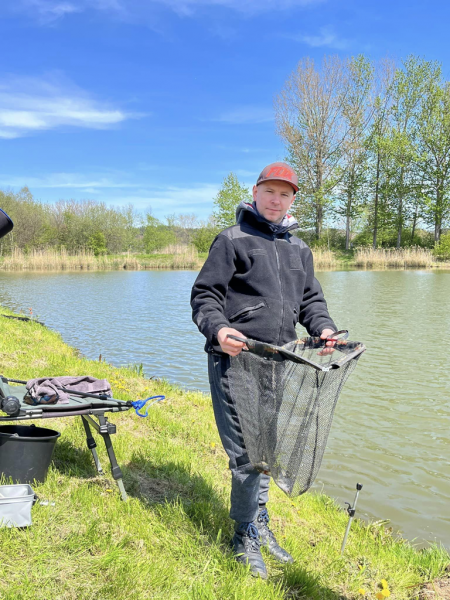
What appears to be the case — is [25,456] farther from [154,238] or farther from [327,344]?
[154,238]

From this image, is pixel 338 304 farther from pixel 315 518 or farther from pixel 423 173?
pixel 423 173

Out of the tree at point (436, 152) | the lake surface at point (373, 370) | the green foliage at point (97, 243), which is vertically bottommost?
the lake surface at point (373, 370)

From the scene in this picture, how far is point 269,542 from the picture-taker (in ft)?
9.61

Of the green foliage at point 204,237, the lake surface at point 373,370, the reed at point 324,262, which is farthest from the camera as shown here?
the green foliage at point 204,237

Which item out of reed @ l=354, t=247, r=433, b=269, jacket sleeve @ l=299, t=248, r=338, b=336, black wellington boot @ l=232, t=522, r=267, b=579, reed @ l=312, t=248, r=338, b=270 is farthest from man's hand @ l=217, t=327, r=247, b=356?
reed @ l=354, t=247, r=433, b=269

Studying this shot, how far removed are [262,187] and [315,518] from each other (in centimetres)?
253

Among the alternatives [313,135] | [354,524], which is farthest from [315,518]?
[313,135]

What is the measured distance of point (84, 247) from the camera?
204ft

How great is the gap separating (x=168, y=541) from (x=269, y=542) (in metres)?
0.60

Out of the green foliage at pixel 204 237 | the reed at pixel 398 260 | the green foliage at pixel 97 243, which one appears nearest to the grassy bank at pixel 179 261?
the reed at pixel 398 260

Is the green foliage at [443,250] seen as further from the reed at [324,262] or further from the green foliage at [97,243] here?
the green foliage at [97,243]

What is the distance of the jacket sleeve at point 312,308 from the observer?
2965 millimetres

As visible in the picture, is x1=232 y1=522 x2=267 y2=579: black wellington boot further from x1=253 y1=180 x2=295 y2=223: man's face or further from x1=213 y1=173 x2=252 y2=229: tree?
x1=213 y1=173 x2=252 y2=229: tree

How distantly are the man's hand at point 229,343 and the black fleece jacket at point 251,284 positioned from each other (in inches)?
4.3
